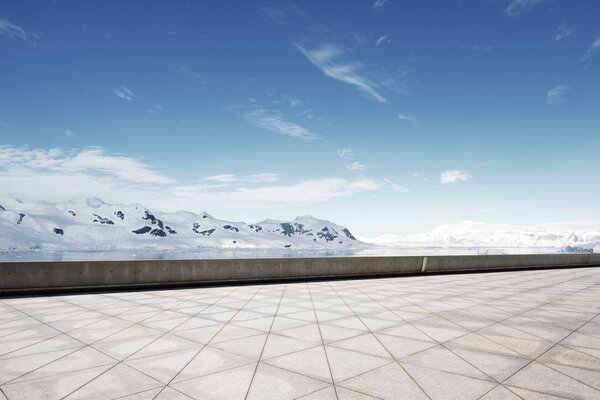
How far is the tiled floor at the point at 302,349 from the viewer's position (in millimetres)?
3701

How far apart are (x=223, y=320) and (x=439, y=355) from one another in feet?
14.4

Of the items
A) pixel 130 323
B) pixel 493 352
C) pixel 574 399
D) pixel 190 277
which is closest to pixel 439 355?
pixel 493 352

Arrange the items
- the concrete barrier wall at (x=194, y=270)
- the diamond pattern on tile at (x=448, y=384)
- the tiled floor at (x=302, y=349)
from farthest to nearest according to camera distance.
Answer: the concrete barrier wall at (x=194, y=270) → the tiled floor at (x=302, y=349) → the diamond pattern on tile at (x=448, y=384)

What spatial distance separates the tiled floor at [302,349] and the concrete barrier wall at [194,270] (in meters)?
1.85

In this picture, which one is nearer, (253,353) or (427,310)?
(253,353)

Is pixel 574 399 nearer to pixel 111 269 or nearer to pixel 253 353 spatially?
pixel 253 353

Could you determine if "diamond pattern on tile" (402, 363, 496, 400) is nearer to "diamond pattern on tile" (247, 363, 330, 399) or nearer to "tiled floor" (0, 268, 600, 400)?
"tiled floor" (0, 268, 600, 400)

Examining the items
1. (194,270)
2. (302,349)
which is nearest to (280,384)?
(302,349)

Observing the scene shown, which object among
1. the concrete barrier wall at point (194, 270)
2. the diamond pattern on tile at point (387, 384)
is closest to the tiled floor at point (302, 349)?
the diamond pattern on tile at point (387, 384)

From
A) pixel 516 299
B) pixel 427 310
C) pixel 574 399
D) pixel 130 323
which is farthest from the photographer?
pixel 516 299

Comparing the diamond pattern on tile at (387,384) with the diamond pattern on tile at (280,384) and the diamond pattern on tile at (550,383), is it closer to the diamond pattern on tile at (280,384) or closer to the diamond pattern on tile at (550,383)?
the diamond pattern on tile at (280,384)

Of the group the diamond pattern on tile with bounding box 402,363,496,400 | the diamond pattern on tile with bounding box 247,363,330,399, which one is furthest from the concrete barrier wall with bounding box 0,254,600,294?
the diamond pattern on tile with bounding box 402,363,496,400

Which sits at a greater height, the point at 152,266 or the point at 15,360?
the point at 152,266

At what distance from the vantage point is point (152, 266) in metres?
11.7
